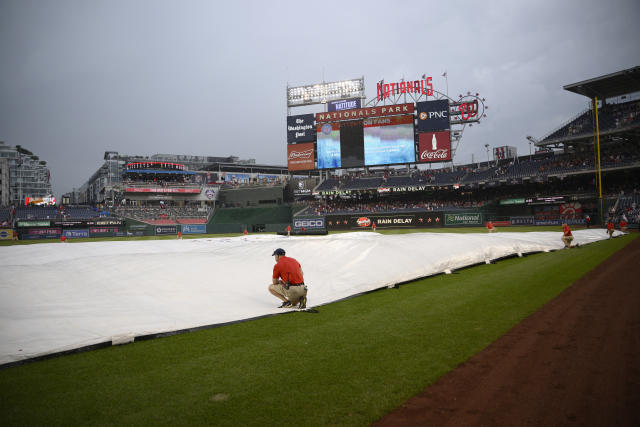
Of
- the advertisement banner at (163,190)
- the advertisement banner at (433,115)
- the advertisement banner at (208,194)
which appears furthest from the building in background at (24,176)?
the advertisement banner at (433,115)

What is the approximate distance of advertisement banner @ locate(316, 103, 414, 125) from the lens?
51.4 metres

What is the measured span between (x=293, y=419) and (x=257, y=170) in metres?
101

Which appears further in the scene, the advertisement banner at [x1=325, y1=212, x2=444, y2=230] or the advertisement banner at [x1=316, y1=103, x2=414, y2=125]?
the advertisement banner at [x1=316, y1=103, x2=414, y2=125]

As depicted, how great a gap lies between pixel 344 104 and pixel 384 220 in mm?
20765

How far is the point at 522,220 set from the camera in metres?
41.6

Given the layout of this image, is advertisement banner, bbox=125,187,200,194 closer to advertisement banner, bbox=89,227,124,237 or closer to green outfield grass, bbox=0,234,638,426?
advertisement banner, bbox=89,227,124,237

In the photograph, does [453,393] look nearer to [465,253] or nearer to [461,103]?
[465,253]

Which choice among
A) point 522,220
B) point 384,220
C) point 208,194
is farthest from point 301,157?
point 522,220

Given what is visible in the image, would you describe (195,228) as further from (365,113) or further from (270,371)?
(270,371)

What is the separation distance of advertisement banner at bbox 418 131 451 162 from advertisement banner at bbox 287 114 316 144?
16436 millimetres

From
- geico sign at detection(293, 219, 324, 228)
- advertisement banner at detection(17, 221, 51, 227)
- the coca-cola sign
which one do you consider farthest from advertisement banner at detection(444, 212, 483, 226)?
advertisement banner at detection(17, 221, 51, 227)

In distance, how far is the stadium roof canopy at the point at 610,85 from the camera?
38.7 meters

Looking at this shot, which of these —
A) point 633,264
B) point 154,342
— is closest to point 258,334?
point 154,342

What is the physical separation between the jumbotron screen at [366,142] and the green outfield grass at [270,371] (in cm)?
4640
